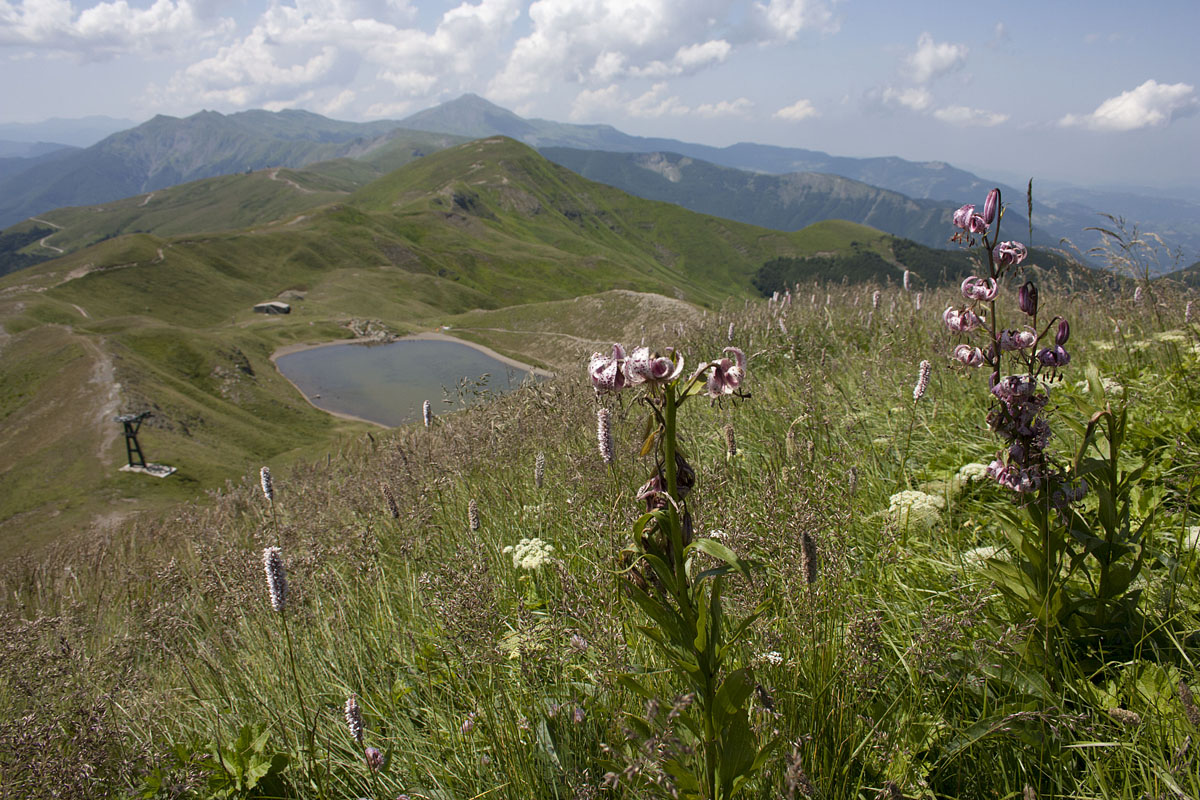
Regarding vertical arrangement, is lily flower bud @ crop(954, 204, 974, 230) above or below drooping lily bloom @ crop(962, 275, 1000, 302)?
above

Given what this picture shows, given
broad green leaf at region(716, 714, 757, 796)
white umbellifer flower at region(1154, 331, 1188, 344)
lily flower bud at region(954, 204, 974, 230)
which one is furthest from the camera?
white umbellifer flower at region(1154, 331, 1188, 344)

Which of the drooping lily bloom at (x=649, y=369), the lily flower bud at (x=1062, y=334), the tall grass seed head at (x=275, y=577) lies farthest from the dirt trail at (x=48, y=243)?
the lily flower bud at (x=1062, y=334)

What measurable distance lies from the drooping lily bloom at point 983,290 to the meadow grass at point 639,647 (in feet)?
1.41

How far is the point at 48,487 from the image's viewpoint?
26.8m

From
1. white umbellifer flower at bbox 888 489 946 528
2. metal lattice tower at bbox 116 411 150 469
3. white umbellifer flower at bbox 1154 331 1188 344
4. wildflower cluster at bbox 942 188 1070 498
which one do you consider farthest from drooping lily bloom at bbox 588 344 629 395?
metal lattice tower at bbox 116 411 150 469

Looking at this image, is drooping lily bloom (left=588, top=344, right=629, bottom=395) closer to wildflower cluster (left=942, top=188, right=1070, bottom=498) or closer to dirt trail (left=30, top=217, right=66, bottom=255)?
wildflower cluster (left=942, top=188, right=1070, bottom=498)

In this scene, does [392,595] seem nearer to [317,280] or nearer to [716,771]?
[716,771]

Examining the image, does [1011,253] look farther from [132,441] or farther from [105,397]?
[105,397]

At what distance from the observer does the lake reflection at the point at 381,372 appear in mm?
38938

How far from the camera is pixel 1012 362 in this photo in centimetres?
217

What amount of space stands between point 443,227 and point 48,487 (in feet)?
372

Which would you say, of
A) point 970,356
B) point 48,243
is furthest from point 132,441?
point 48,243

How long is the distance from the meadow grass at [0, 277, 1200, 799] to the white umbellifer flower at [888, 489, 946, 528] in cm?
2

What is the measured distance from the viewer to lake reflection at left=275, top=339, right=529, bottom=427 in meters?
38.9
